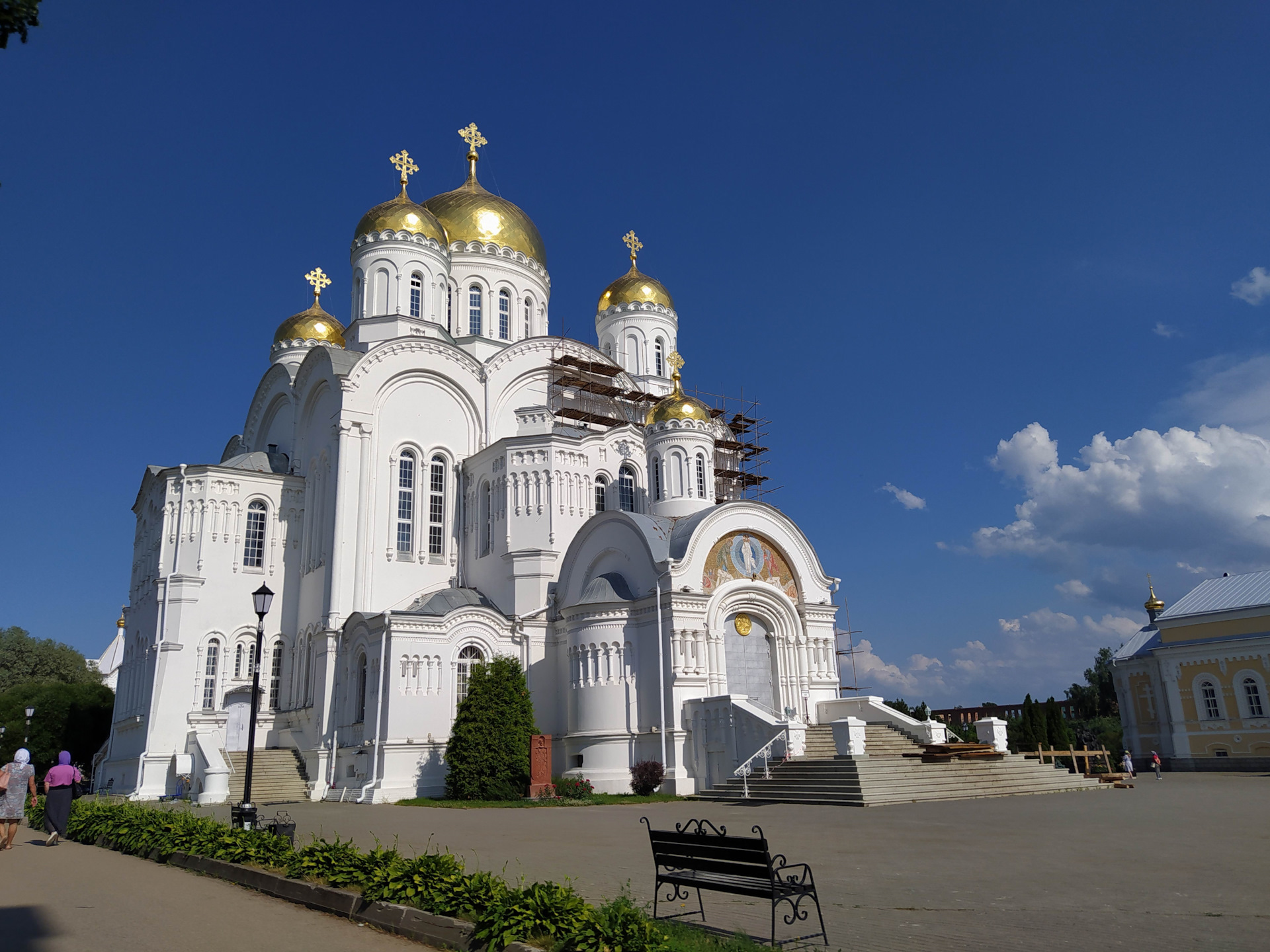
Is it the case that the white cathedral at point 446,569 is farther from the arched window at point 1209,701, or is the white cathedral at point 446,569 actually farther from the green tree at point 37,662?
the green tree at point 37,662

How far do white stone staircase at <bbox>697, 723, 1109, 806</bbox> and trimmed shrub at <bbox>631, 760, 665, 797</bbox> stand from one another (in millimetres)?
1287

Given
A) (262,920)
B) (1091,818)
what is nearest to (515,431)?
(1091,818)

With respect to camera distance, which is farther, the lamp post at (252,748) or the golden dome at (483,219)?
the golden dome at (483,219)

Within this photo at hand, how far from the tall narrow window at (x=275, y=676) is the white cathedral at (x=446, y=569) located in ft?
0.27

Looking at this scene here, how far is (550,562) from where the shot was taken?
25.5 m

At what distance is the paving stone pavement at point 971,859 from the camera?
6359mm

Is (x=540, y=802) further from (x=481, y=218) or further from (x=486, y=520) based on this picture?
(x=481, y=218)

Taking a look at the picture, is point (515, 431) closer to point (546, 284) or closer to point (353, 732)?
point (546, 284)

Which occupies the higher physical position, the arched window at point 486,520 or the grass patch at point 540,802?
the arched window at point 486,520

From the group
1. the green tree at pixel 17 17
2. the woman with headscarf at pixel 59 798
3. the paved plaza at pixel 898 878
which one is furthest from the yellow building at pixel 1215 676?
the green tree at pixel 17 17

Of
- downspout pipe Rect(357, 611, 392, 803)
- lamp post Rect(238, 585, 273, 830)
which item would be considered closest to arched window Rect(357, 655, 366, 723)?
downspout pipe Rect(357, 611, 392, 803)

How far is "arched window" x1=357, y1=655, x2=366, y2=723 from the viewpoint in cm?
2392

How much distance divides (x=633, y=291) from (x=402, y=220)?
375 inches

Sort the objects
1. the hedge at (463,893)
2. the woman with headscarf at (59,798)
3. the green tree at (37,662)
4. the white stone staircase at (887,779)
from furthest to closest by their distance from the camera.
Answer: the green tree at (37,662) → the white stone staircase at (887,779) → the woman with headscarf at (59,798) → the hedge at (463,893)
